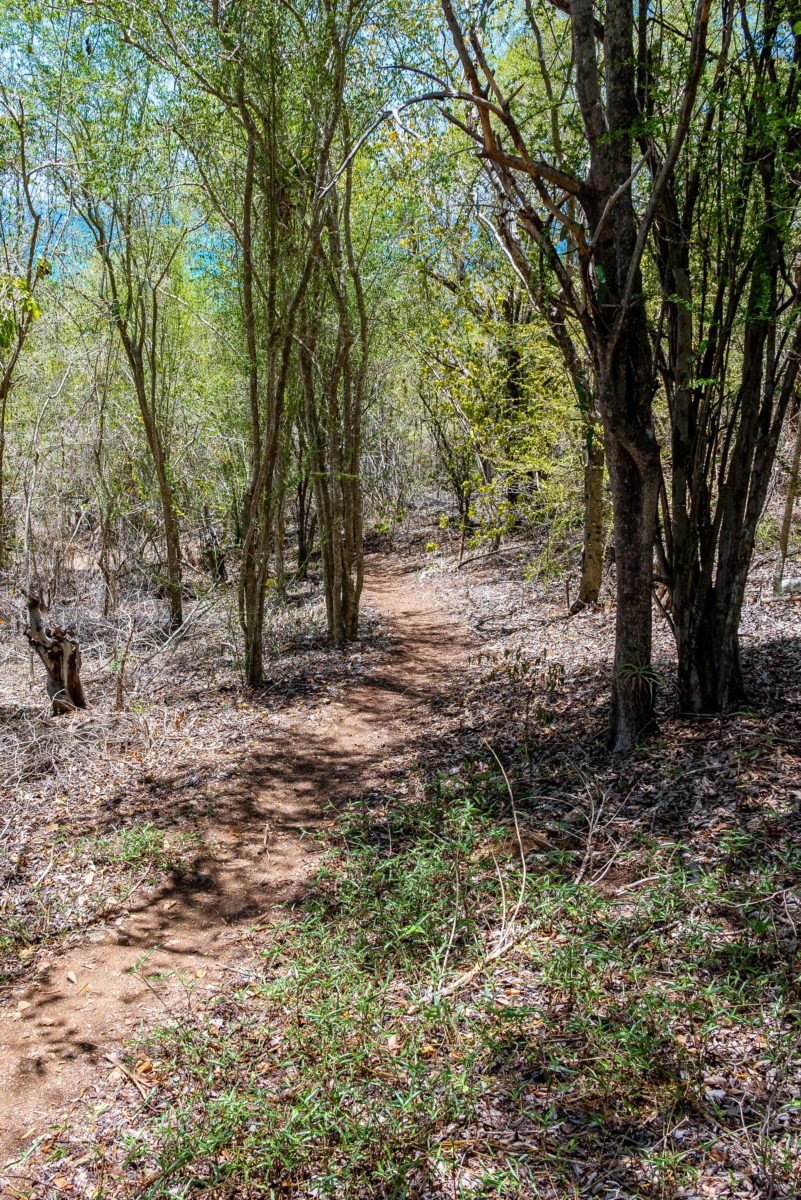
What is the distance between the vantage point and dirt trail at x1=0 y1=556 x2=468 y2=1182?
3145 millimetres

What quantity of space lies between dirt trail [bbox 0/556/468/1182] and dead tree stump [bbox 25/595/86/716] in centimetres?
213

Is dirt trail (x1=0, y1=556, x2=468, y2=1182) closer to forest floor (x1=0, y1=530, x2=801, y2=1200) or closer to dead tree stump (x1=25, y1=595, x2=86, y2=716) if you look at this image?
forest floor (x1=0, y1=530, x2=801, y2=1200)

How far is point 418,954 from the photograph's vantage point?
3334 millimetres

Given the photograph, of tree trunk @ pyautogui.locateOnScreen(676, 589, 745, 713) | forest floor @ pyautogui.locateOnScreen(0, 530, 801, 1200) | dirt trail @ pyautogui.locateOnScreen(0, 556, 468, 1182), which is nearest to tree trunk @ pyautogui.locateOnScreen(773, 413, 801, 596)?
forest floor @ pyautogui.locateOnScreen(0, 530, 801, 1200)

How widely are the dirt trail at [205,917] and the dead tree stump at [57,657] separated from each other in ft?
6.99

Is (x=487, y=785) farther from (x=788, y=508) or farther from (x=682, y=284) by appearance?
(x=788, y=508)

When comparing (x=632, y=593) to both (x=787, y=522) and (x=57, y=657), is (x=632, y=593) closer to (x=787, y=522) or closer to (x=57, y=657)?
(x=787, y=522)

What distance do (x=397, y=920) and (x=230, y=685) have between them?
481 cm

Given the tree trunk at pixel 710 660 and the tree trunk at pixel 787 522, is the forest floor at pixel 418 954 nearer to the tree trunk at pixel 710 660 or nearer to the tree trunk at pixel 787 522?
the tree trunk at pixel 710 660

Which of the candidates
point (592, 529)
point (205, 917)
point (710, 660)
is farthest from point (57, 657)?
point (710, 660)

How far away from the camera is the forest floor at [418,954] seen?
2367 millimetres

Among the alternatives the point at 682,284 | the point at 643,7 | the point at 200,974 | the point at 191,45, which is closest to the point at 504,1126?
the point at 200,974

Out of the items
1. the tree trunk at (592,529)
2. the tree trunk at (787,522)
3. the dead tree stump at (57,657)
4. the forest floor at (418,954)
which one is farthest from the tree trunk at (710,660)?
the dead tree stump at (57,657)

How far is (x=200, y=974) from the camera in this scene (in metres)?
3.63
